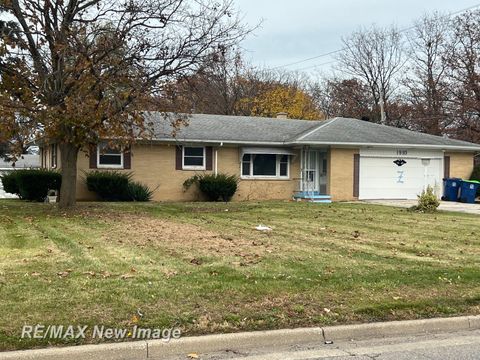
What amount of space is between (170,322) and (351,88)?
161 feet

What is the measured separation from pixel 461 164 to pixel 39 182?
2075 centimetres

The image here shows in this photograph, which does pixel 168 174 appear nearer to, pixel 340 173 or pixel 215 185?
pixel 215 185

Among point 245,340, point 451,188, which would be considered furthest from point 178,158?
point 245,340


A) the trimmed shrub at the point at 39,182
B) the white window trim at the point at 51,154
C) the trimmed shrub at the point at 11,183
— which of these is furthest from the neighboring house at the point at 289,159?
the trimmed shrub at the point at 11,183

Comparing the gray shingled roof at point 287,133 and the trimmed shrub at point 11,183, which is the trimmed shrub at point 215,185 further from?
the trimmed shrub at point 11,183

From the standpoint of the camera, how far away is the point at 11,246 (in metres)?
9.69

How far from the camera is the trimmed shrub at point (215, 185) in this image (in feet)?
77.4

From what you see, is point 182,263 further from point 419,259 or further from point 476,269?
point 476,269

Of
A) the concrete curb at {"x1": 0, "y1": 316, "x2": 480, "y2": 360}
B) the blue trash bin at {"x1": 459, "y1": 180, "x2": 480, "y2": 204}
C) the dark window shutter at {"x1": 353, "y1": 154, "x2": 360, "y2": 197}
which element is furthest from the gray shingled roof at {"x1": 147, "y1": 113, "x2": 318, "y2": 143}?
the concrete curb at {"x1": 0, "y1": 316, "x2": 480, "y2": 360}

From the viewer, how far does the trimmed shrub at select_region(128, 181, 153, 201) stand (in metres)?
23.0

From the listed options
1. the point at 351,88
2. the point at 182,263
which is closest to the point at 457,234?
the point at 182,263

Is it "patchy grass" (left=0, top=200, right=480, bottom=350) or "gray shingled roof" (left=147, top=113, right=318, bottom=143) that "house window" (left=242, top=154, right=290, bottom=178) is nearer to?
"gray shingled roof" (left=147, top=113, right=318, bottom=143)

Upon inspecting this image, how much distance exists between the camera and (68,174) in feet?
58.1

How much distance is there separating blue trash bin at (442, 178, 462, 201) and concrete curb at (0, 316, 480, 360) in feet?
70.3
